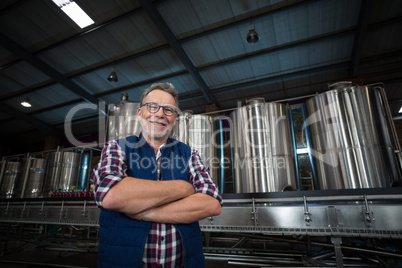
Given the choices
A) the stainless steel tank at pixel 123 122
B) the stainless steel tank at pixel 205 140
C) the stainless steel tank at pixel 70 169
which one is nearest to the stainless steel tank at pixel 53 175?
the stainless steel tank at pixel 70 169

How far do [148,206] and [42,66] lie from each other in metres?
9.15

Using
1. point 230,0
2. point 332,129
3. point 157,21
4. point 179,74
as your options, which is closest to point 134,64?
point 179,74

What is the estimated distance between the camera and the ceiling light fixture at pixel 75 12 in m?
5.53

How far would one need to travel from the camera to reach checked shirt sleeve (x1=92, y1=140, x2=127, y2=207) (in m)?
0.95

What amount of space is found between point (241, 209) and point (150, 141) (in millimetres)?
1419

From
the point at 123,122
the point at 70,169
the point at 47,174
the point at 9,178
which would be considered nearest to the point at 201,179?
the point at 123,122

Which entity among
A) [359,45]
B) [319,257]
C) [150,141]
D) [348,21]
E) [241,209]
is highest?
[348,21]

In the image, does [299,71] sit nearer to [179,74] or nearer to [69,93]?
[179,74]

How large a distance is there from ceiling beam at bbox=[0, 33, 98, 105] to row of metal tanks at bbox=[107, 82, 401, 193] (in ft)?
20.5

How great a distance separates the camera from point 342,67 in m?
7.20

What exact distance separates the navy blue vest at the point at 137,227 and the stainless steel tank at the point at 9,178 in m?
10.1

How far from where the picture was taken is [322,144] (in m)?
2.83

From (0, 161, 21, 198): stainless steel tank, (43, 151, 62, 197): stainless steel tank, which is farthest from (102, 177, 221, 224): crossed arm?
(0, 161, 21, 198): stainless steel tank

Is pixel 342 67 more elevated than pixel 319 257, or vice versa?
pixel 342 67
